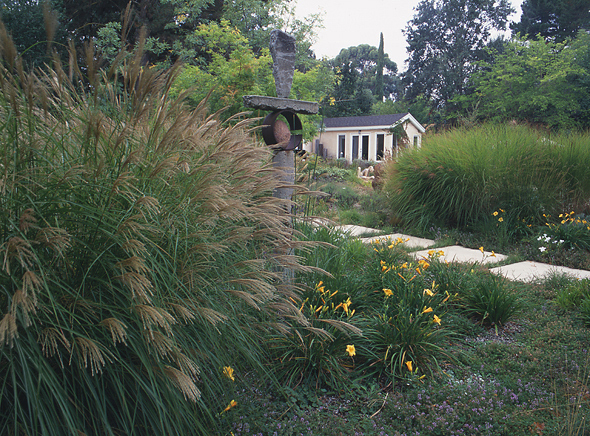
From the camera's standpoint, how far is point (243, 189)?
2166 mm

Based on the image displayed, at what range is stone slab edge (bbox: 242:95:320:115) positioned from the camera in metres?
2.86

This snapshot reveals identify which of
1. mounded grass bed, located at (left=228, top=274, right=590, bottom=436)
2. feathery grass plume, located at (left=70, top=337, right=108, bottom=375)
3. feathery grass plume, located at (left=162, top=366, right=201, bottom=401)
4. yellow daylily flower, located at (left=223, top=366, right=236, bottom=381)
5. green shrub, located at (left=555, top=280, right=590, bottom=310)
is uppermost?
feathery grass plume, located at (left=70, top=337, right=108, bottom=375)

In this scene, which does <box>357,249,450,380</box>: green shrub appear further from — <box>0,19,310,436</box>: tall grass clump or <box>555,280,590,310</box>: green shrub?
<box>555,280,590,310</box>: green shrub

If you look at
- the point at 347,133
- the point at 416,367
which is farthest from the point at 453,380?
the point at 347,133

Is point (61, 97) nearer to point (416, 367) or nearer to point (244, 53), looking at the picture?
point (416, 367)

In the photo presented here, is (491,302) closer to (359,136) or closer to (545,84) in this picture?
(545,84)

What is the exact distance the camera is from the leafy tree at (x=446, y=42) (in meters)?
41.0

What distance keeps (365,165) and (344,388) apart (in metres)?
21.8

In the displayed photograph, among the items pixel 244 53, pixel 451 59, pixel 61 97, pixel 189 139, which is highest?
pixel 451 59

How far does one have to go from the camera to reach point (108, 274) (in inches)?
63.9

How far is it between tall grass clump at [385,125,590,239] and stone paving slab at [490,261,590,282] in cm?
97

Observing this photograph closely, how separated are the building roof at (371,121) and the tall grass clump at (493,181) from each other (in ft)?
71.7

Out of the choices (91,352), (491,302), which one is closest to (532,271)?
(491,302)

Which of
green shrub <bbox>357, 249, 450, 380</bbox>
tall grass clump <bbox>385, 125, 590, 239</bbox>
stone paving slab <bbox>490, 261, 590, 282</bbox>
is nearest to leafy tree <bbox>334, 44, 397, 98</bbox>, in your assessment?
tall grass clump <bbox>385, 125, 590, 239</bbox>
